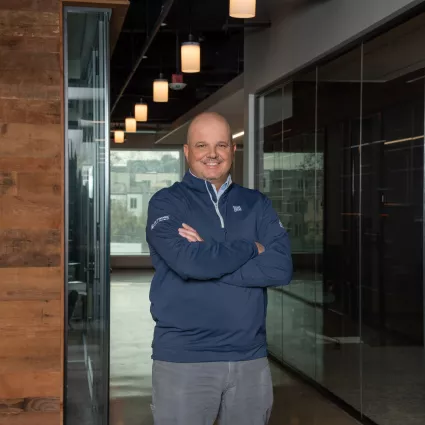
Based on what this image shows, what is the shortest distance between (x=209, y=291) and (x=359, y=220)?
300cm

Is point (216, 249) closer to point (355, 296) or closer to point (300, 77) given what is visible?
point (355, 296)

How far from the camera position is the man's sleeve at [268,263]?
98.3 inches

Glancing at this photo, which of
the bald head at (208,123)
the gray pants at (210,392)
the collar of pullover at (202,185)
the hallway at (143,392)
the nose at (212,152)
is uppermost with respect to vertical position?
the bald head at (208,123)

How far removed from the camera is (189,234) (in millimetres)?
2523

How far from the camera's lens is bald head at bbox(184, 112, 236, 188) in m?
2.54

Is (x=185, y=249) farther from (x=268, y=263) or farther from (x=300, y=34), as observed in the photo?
(x=300, y=34)

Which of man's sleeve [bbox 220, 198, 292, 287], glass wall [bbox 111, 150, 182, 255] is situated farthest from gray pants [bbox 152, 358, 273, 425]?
glass wall [bbox 111, 150, 182, 255]

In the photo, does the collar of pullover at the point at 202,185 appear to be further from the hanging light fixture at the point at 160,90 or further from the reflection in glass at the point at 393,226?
the hanging light fixture at the point at 160,90

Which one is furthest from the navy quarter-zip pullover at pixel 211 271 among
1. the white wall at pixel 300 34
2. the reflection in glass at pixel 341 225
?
the reflection in glass at pixel 341 225

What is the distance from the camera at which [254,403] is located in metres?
2.49

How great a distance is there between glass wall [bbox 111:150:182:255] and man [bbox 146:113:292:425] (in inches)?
678

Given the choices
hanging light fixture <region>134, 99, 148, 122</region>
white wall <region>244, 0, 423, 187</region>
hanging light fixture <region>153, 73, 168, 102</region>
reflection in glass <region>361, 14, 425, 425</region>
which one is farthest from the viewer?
hanging light fixture <region>134, 99, 148, 122</region>

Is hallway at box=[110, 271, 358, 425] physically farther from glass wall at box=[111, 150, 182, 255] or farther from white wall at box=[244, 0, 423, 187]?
glass wall at box=[111, 150, 182, 255]

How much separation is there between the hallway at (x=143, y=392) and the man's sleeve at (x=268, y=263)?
288 cm
